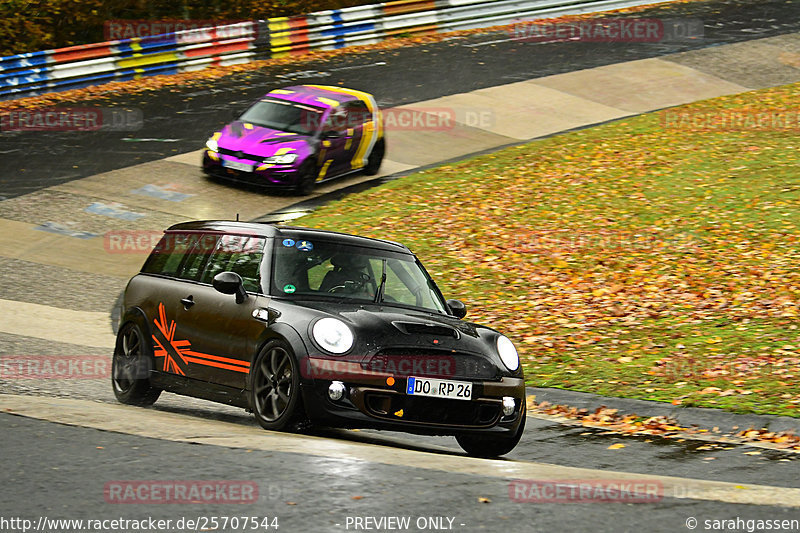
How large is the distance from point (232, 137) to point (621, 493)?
46.1ft

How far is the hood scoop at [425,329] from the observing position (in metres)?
7.85

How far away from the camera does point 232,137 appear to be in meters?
19.2

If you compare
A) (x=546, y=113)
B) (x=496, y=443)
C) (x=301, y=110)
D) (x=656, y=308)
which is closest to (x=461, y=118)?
(x=546, y=113)

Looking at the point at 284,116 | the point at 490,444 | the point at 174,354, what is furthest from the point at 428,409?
the point at 284,116

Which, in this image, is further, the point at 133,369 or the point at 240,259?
the point at 133,369

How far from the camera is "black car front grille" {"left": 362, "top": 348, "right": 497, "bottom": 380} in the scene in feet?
25.1

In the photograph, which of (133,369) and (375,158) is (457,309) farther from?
(375,158)

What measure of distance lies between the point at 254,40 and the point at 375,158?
29.3 ft

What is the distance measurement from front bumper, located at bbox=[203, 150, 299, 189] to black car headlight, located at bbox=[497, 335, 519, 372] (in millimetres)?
10846

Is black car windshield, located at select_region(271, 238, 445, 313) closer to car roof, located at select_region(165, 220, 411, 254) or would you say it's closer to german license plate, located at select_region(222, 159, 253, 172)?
car roof, located at select_region(165, 220, 411, 254)

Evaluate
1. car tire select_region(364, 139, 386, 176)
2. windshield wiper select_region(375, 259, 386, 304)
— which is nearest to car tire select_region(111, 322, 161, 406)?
windshield wiper select_region(375, 259, 386, 304)

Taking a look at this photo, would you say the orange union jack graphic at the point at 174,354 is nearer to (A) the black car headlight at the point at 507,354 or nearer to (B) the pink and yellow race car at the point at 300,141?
(A) the black car headlight at the point at 507,354

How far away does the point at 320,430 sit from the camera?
850 centimetres

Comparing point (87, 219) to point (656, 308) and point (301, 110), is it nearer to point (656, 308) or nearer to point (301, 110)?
point (301, 110)
